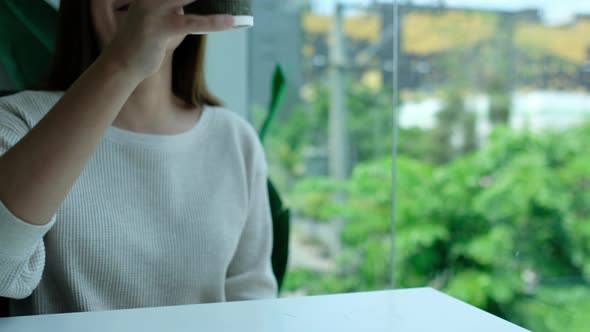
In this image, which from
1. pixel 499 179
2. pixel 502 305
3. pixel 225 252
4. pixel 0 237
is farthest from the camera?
pixel 499 179

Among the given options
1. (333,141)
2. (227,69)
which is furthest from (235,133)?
(333,141)

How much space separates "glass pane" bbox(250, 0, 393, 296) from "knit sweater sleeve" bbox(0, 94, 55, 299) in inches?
72.5

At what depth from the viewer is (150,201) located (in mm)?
830

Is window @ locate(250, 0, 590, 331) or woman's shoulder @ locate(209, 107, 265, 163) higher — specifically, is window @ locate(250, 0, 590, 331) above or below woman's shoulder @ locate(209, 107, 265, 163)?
below

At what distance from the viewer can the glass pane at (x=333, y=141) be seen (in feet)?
8.21

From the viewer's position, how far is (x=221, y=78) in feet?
4.77

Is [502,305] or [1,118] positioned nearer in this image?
[1,118]

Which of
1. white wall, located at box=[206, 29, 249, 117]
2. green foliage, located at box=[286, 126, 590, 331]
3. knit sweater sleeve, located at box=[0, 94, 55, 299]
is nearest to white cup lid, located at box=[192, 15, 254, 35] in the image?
knit sweater sleeve, located at box=[0, 94, 55, 299]

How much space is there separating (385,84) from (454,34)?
0.39 meters

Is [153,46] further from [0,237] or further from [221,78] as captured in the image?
[221,78]

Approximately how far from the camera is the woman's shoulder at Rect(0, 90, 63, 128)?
74 cm

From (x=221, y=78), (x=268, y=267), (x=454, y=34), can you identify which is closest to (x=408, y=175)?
(x=454, y=34)

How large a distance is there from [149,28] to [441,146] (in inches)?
93.6

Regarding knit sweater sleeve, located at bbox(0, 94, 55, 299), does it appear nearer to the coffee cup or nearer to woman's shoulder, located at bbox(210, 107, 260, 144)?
the coffee cup
